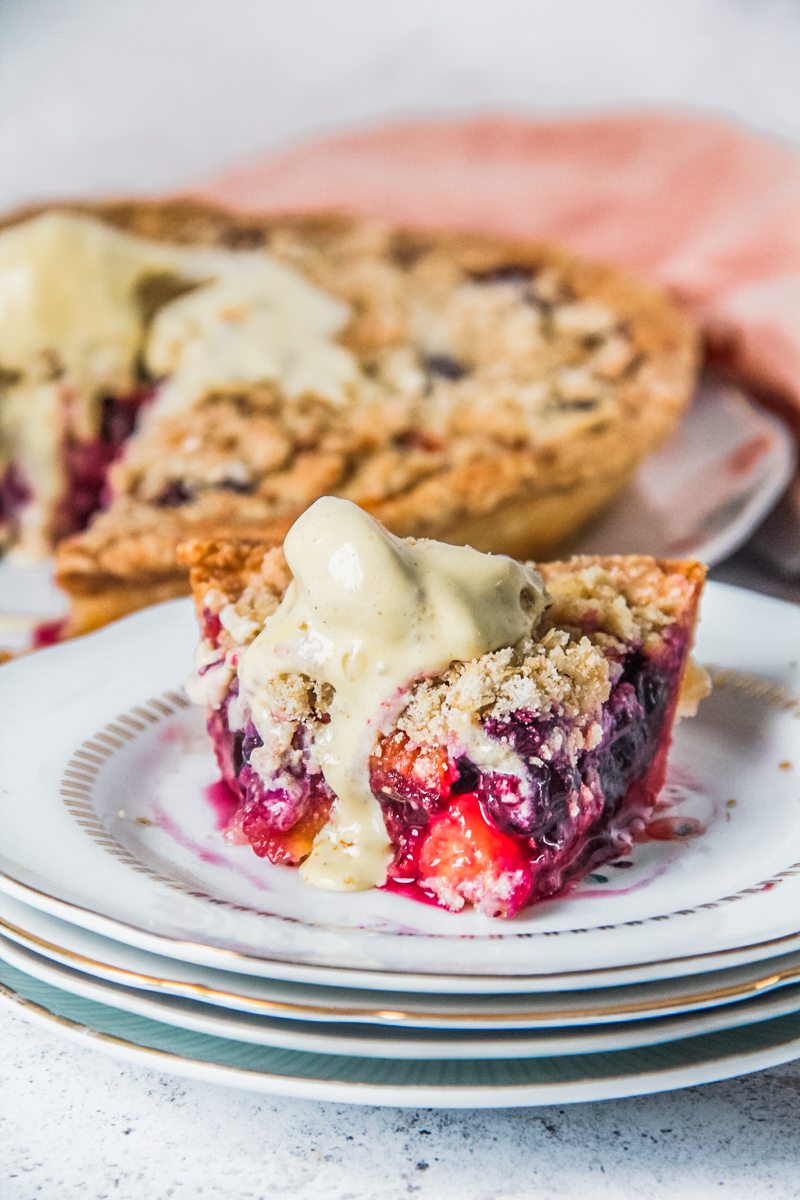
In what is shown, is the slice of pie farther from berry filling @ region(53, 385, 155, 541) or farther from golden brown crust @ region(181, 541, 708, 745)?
berry filling @ region(53, 385, 155, 541)

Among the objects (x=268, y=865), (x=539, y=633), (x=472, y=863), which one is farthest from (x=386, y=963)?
(x=539, y=633)

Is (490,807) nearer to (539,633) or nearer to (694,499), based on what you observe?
(539,633)

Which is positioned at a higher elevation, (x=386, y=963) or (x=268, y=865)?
(x=386, y=963)

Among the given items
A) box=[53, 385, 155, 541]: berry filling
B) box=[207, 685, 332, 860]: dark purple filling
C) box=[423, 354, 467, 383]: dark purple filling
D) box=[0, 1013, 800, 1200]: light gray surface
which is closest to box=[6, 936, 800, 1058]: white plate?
box=[0, 1013, 800, 1200]: light gray surface

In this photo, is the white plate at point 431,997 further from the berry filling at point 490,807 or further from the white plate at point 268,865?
the berry filling at point 490,807

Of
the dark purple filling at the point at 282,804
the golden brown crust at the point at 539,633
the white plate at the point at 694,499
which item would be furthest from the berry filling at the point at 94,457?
the dark purple filling at the point at 282,804

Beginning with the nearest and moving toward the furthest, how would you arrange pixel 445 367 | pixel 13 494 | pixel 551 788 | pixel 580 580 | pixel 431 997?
1. pixel 431 997
2. pixel 551 788
3. pixel 580 580
4. pixel 445 367
5. pixel 13 494
